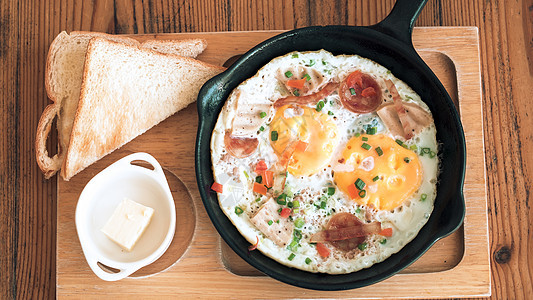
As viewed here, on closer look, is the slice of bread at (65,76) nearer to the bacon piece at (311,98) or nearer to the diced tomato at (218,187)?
the bacon piece at (311,98)

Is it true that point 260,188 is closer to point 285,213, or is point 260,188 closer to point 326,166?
point 285,213

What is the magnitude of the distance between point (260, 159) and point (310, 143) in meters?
0.29

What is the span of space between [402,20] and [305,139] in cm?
86

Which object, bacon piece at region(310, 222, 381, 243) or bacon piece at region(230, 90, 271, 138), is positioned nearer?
bacon piece at region(310, 222, 381, 243)

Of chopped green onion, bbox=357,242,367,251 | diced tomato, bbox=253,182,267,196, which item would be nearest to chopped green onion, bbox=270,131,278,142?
diced tomato, bbox=253,182,267,196

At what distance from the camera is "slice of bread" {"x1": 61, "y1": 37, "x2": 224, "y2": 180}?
290cm

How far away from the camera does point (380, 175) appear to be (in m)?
2.74

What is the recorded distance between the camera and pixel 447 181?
2.82 meters

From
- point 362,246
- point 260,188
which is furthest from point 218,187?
point 362,246

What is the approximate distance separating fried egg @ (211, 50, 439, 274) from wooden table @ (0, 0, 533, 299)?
584 millimetres

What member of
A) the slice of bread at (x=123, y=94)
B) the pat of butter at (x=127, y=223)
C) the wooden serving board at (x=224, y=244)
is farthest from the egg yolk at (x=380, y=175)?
the pat of butter at (x=127, y=223)

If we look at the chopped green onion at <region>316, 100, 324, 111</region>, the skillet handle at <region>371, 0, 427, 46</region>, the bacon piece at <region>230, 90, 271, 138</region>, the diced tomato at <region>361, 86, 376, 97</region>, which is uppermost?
the skillet handle at <region>371, 0, 427, 46</region>

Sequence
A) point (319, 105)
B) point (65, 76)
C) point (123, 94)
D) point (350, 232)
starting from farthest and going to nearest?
point (65, 76) < point (123, 94) < point (319, 105) < point (350, 232)

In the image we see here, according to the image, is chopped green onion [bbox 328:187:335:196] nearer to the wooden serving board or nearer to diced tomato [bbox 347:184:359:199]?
diced tomato [bbox 347:184:359:199]
